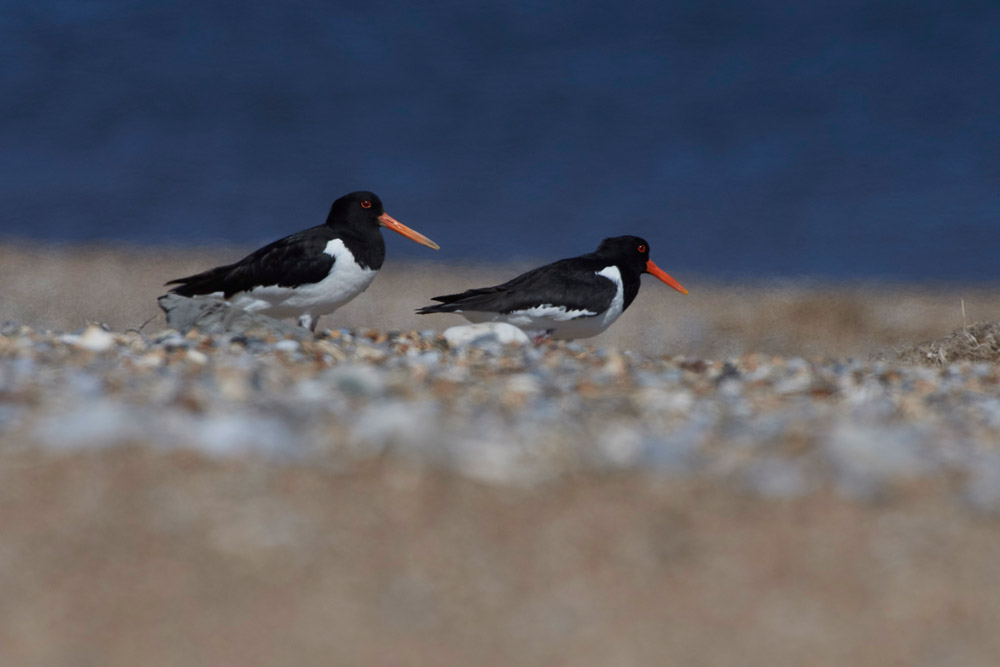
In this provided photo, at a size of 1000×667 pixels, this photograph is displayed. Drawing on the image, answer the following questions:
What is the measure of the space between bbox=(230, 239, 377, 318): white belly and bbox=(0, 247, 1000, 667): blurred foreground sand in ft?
14.1

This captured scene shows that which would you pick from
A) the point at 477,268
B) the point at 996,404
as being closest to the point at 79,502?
the point at 996,404

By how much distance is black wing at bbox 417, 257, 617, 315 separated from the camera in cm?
725

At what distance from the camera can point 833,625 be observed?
2412 mm

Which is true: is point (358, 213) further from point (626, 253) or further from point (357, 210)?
point (626, 253)

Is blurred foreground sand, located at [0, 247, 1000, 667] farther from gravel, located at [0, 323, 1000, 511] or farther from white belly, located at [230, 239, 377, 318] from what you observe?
white belly, located at [230, 239, 377, 318]

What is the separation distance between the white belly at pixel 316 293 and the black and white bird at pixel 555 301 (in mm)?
560

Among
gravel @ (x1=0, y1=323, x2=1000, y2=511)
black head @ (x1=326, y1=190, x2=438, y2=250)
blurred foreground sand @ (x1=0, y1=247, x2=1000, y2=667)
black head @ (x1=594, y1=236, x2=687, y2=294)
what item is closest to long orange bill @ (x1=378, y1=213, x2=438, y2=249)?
black head @ (x1=326, y1=190, x2=438, y2=250)

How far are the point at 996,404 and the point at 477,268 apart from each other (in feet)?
44.8

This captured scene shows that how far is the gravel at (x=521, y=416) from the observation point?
312cm

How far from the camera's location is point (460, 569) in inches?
102

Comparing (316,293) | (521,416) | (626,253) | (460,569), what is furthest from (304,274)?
(460,569)

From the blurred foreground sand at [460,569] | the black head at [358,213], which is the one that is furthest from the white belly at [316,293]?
the blurred foreground sand at [460,569]

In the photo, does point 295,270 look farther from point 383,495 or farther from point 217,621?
point 217,621

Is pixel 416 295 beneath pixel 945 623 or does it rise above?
above
